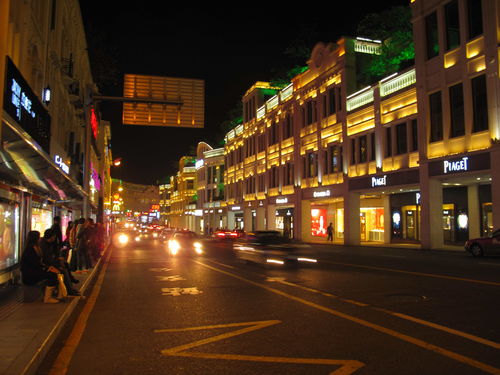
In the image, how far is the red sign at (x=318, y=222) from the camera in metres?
45.0

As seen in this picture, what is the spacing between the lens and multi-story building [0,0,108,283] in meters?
10.2

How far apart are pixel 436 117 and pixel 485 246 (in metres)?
8.89

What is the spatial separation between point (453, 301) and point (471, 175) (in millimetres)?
16652

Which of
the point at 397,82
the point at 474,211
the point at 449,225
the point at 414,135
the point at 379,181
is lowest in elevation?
the point at 449,225

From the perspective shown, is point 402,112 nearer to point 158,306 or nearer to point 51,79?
point 51,79

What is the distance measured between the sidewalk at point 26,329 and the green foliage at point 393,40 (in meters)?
31.6

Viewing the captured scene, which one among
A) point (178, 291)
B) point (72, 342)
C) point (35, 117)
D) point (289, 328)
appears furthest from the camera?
point (35, 117)

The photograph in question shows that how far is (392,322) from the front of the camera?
25.3 ft

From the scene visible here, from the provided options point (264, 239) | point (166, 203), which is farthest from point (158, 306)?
point (166, 203)

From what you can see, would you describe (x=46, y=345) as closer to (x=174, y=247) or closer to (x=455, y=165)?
(x=455, y=165)

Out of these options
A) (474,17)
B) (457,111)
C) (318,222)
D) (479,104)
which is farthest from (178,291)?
(318,222)

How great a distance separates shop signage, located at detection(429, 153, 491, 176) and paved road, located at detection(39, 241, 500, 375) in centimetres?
1132

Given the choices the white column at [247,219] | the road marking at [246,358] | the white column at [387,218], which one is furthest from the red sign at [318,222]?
the road marking at [246,358]

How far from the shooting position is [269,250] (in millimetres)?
18297
